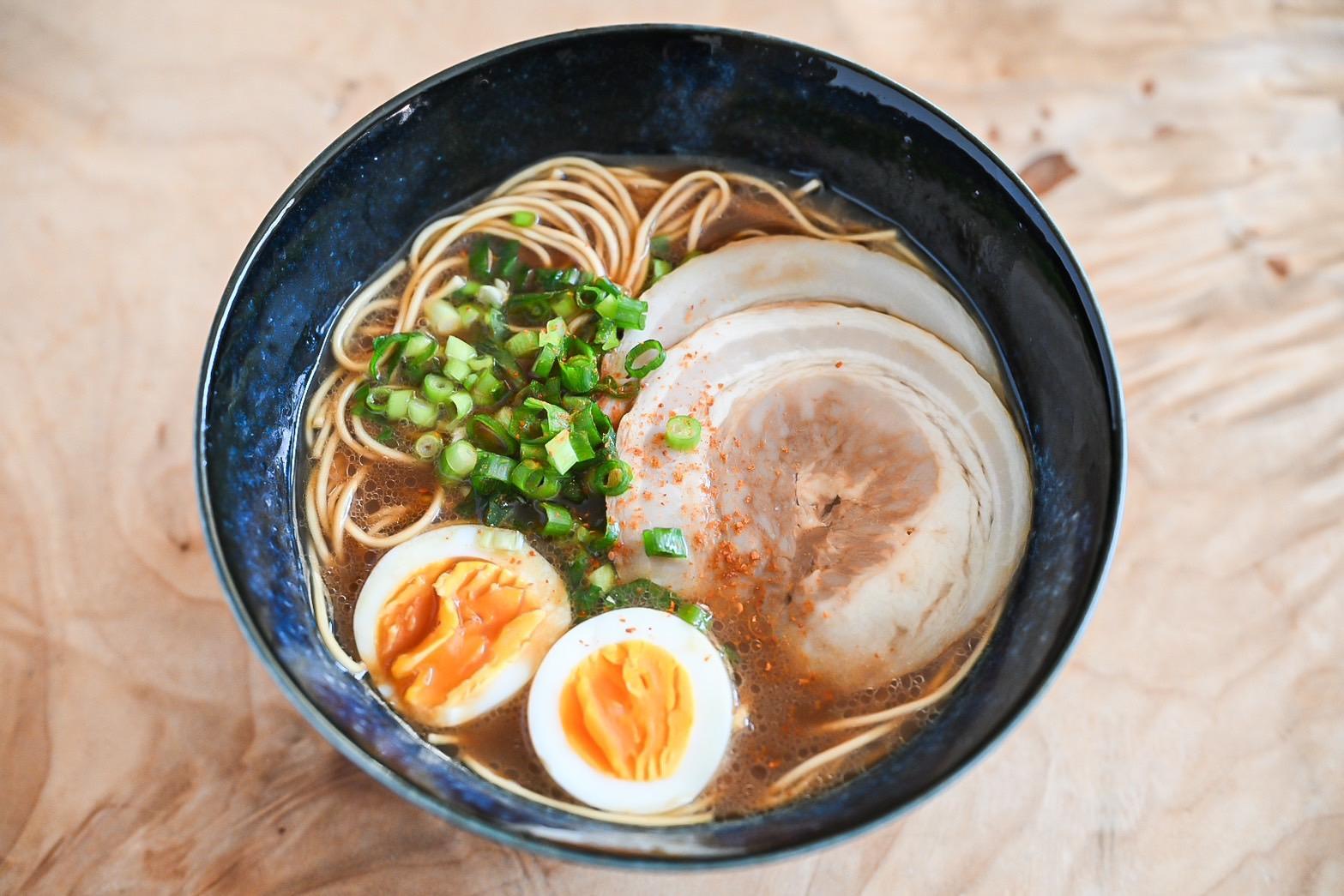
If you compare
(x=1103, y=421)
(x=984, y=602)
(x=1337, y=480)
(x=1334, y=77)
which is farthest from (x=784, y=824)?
(x=1334, y=77)

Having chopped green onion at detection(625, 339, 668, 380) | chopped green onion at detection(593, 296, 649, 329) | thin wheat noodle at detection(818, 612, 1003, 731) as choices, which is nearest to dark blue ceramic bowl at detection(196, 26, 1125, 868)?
thin wheat noodle at detection(818, 612, 1003, 731)

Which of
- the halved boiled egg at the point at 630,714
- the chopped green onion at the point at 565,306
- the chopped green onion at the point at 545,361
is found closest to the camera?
the halved boiled egg at the point at 630,714

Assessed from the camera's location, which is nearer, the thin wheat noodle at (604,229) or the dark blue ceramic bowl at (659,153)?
the dark blue ceramic bowl at (659,153)

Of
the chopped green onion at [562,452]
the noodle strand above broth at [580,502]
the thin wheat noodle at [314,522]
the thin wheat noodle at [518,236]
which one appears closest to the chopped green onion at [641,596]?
the noodle strand above broth at [580,502]

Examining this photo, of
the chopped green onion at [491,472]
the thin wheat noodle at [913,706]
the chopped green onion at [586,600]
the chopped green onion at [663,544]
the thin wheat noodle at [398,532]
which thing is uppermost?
the chopped green onion at [491,472]

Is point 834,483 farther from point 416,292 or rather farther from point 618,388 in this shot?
point 416,292

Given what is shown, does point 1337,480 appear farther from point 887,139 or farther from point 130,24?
point 130,24

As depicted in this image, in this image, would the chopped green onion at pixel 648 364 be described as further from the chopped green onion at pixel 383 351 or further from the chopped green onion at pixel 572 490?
the chopped green onion at pixel 383 351
